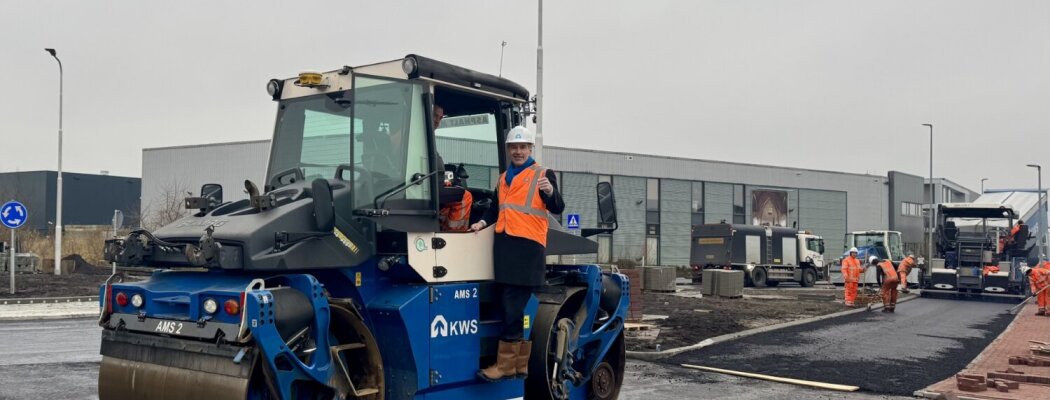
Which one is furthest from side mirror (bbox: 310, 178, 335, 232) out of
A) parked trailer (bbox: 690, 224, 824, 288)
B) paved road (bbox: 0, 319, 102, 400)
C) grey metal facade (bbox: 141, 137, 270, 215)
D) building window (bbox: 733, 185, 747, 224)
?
building window (bbox: 733, 185, 747, 224)

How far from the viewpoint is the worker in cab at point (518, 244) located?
22.6ft

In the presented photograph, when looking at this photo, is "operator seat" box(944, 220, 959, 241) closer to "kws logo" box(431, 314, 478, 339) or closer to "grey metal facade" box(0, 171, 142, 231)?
"kws logo" box(431, 314, 478, 339)

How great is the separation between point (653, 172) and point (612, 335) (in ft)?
152

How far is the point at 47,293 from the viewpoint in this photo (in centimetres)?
2344

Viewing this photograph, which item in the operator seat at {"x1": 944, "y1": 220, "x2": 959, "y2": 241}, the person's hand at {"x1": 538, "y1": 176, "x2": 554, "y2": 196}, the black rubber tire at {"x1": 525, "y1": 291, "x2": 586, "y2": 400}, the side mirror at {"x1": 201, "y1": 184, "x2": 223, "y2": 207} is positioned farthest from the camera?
the operator seat at {"x1": 944, "y1": 220, "x2": 959, "y2": 241}

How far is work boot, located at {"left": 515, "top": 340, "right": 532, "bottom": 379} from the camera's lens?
23.0 feet

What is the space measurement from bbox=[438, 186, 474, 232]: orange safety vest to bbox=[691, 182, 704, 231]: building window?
164 ft

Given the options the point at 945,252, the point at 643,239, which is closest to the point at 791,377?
the point at 945,252

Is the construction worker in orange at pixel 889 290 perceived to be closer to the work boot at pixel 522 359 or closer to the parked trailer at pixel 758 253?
the parked trailer at pixel 758 253

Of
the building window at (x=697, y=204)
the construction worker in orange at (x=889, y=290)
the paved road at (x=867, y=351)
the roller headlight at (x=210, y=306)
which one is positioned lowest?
the paved road at (x=867, y=351)

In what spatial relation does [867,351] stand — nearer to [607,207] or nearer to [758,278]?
[607,207]

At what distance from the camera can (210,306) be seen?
18.0ft

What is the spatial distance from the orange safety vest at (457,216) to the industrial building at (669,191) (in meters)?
34.5

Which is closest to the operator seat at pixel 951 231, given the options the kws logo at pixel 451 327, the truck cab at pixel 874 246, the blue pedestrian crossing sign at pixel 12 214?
the truck cab at pixel 874 246
